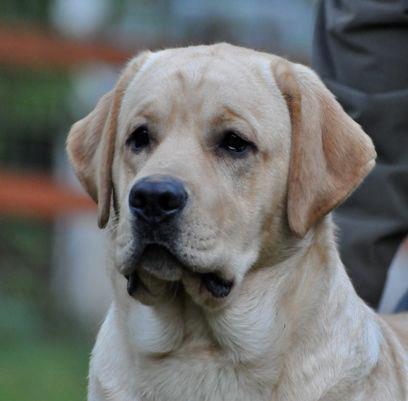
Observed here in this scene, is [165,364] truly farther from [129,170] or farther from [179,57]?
[179,57]

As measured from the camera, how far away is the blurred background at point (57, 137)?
1091cm

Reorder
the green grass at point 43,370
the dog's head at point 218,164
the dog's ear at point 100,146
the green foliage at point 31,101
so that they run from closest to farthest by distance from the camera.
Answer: the dog's head at point 218,164
the dog's ear at point 100,146
the green grass at point 43,370
the green foliage at point 31,101

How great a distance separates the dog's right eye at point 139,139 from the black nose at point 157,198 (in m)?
0.42

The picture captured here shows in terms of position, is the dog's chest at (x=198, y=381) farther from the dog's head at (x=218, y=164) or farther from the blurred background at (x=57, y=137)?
the blurred background at (x=57, y=137)

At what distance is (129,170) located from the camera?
5223 mm

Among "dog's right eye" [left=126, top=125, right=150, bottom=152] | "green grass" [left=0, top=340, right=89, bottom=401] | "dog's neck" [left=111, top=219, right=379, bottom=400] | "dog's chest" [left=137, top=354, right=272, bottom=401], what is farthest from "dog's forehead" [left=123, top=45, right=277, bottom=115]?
"green grass" [left=0, top=340, right=89, bottom=401]

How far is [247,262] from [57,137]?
298 inches

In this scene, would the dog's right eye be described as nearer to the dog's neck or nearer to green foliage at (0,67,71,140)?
the dog's neck

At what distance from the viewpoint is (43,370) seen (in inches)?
369

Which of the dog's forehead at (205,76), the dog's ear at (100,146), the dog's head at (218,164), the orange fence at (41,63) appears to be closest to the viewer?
the dog's head at (218,164)

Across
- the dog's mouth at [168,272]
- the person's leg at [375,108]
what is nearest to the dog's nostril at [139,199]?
the dog's mouth at [168,272]

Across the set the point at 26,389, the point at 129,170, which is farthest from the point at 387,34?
the point at 26,389

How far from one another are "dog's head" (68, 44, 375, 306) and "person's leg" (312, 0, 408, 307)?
3.56 feet

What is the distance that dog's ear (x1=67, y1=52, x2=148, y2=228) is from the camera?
535cm
